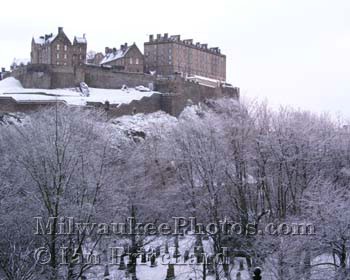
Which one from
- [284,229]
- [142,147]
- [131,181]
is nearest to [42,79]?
[142,147]

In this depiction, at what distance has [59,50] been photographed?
67875mm

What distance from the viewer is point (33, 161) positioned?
1750cm

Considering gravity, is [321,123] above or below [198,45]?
below

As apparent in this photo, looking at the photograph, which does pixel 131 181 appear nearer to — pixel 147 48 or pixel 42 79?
pixel 42 79

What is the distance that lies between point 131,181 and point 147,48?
183 feet

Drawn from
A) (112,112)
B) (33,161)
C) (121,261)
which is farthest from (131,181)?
(112,112)

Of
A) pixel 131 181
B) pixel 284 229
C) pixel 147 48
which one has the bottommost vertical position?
pixel 284 229

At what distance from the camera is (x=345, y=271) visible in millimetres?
17125

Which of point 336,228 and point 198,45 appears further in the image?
point 198,45

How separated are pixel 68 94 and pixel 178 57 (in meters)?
28.9

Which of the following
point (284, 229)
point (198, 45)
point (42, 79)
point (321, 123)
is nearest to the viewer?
point (284, 229)

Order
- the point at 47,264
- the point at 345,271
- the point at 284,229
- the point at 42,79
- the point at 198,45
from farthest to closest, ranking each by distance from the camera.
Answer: the point at 198,45
the point at 42,79
the point at 284,229
the point at 345,271
the point at 47,264

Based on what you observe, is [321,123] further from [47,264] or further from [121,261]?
[47,264]

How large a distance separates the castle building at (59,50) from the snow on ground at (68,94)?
796 centimetres
